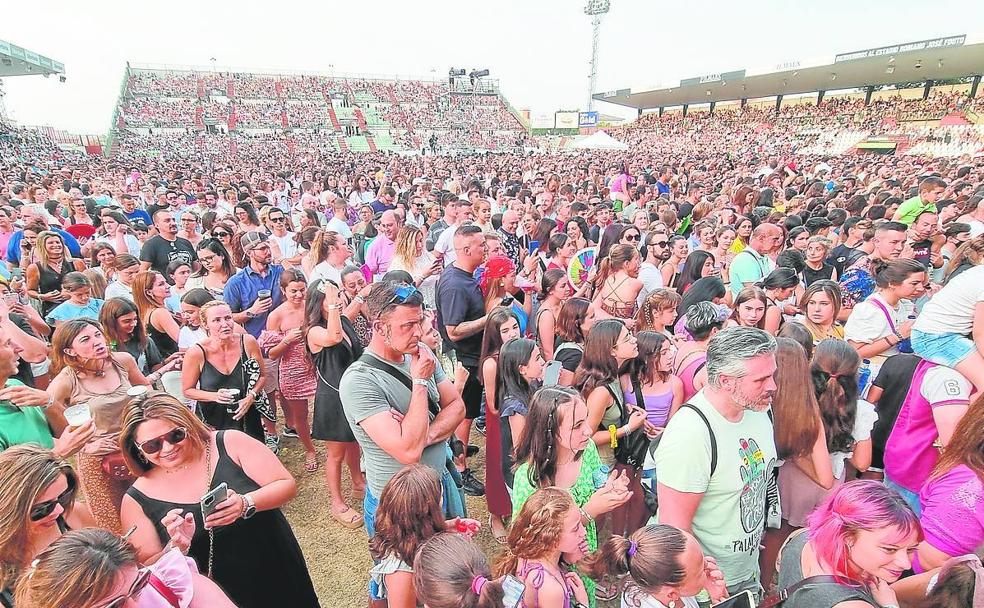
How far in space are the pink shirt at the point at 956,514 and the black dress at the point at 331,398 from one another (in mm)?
3011

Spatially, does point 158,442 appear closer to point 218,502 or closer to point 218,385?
point 218,502

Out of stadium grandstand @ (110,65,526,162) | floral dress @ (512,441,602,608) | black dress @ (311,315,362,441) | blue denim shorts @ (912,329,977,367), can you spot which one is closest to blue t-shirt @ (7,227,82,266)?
black dress @ (311,315,362,441)

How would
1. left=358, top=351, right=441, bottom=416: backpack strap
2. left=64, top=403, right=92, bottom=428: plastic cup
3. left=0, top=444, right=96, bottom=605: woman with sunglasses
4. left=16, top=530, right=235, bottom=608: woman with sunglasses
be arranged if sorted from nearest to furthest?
left=16, top=530, right=235, bottom=608: woman with sunglasses → left=0, top=444, right=96, bottom=605: woman with sunglasses → left=358, top=351, right=441, bottom=416: backpack strap → left=64, top=403, right=92, bottom=428: plastic cup

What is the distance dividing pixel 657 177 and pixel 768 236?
9926mm

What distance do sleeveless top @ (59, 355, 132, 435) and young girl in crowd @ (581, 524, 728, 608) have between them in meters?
2.09

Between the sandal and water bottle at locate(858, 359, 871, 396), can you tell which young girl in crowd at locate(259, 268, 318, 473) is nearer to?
the sandal

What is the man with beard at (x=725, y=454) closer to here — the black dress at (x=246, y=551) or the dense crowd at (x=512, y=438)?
the dense crowd at (x=512, y=438)

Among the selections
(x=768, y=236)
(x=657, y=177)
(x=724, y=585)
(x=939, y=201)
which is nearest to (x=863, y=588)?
(x=724, y=585)

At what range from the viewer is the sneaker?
3891 mm

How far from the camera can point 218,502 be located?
72.8 inches

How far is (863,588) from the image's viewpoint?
1476 millimetres

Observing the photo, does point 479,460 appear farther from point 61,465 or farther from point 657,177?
point 657,177

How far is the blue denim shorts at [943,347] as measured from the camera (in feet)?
7.72

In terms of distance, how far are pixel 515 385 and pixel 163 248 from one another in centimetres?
476
